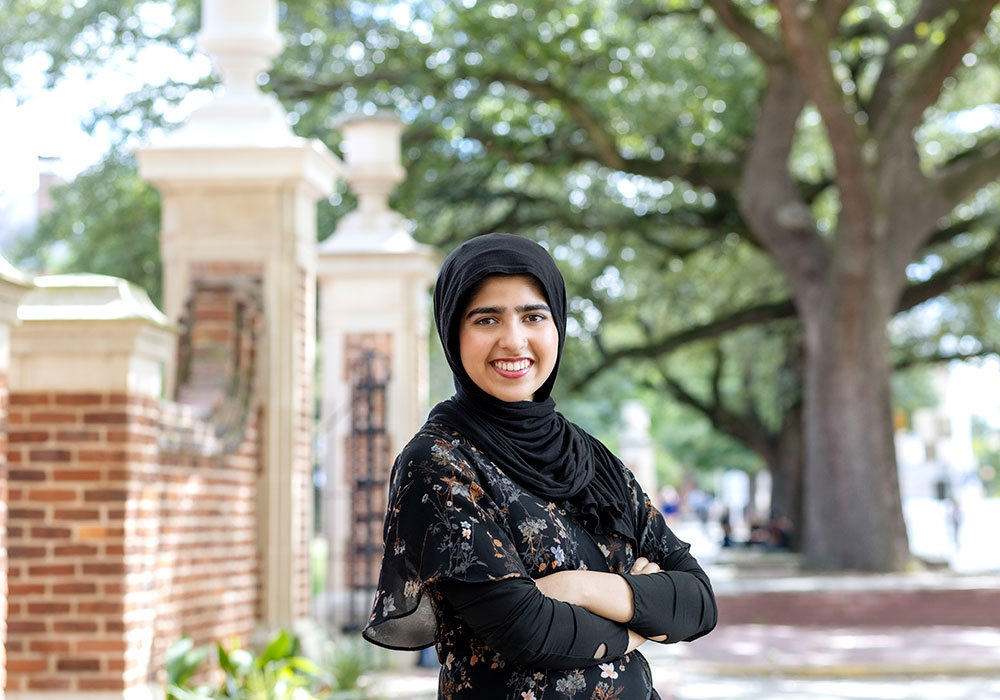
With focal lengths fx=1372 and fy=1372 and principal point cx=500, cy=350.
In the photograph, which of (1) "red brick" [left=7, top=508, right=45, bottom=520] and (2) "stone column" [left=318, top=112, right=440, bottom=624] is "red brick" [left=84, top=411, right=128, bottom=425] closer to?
(1) "red brick" [left=7, top=508, right=45, bottom=520]

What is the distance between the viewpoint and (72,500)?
554 cm

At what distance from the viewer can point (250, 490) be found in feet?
24.5

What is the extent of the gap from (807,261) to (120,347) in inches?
497

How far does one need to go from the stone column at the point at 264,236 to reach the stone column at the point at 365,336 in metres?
2.93

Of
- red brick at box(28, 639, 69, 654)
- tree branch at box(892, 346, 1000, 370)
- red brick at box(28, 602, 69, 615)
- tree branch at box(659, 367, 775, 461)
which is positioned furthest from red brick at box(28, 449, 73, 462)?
tree branch at box(659, 367, 775, 461)

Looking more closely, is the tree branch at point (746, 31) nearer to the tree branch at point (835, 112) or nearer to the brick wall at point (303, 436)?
A: the tree branch at point (835, 112)

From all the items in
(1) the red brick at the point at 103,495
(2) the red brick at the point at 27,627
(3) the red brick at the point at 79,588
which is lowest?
(2) the red brick at the point at 27,627

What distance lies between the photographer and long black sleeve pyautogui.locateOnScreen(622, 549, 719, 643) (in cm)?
242

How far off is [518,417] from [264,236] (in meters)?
5.28

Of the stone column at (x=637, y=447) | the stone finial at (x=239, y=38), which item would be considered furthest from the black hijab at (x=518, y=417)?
the stone column at (x=637, y=447)

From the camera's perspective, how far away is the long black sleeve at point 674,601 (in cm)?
242

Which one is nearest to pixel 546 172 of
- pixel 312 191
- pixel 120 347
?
pixel 312 191

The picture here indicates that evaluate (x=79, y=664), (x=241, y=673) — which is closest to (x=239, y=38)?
(x=241, y=673)

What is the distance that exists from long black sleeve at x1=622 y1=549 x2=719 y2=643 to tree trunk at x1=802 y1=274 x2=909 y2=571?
1378 centimetres
